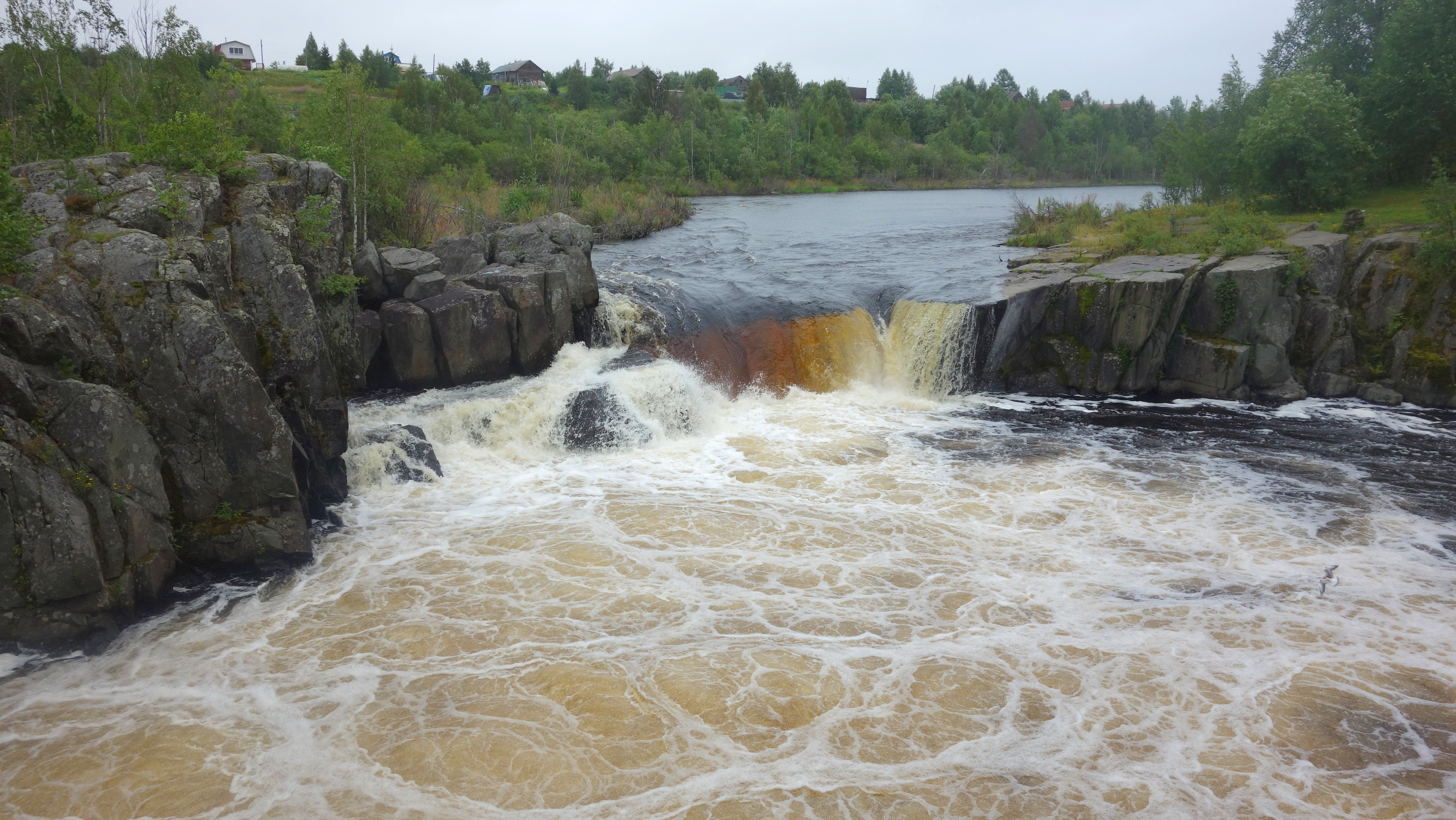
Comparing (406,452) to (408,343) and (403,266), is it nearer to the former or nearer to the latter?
(408,343)

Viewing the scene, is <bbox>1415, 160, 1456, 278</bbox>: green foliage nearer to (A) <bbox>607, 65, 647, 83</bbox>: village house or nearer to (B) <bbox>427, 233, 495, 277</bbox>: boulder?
(B) <bbox>427, 233, 495, 277</bbox>: boulder

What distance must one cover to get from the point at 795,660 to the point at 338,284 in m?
9.89

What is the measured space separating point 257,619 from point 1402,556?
46.3 feet

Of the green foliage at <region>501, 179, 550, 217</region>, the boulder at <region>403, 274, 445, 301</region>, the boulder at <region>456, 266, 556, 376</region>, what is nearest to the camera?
the boulder at <region>403, 274, 445, 301</region>

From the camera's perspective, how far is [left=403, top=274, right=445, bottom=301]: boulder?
54.9ft

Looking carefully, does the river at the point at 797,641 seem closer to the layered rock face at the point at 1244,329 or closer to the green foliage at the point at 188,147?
the layered rock face at the point at 1244,329

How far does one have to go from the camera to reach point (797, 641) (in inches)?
355


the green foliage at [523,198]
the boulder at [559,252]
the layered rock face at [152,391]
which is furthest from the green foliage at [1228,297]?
the green foliage at [523,198]

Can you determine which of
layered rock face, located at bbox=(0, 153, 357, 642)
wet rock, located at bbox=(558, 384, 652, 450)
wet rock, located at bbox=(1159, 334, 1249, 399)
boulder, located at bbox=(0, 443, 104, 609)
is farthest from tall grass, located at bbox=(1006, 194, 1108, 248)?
boulder, located at bbox=(0, 443, 104, 609)

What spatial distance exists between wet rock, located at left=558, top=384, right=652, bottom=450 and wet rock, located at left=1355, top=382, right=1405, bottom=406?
15715 mm

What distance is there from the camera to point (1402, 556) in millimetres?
11070

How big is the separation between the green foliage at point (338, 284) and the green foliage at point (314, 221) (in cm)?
53

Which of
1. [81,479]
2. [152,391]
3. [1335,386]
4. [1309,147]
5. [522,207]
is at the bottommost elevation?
[1335,386]

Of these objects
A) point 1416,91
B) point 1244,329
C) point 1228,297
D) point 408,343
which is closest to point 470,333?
point 408,343
